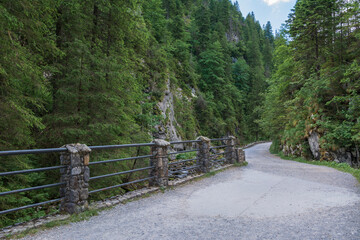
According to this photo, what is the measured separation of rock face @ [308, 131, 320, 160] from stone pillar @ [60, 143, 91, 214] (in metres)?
15.0

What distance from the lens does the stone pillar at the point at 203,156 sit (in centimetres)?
876

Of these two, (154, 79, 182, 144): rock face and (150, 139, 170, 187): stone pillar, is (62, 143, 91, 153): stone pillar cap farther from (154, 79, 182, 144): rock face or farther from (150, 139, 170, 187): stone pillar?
(154, 79, 182, 144): rock face

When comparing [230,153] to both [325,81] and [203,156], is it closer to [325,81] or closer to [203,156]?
[203,156]

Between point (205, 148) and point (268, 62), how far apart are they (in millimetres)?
64026

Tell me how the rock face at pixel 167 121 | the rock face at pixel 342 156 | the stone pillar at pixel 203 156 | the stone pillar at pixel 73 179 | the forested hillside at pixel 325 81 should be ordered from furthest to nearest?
the rock face at pixel 167 121 → the rock face at pixel 342 156 → the forested hillside at pixel 325 81 → the stone pillar at pixel 203 156 → the stone pillar at pixel 73 179

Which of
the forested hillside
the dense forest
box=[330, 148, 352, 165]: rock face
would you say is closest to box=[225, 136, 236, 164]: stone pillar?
the dense forest

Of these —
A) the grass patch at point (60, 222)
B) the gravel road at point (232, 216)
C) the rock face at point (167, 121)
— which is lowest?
the gravel road at point (232, 216)

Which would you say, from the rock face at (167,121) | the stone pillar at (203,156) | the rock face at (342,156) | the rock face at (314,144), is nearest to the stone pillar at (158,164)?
the stone pillar at (203,156)

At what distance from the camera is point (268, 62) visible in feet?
215

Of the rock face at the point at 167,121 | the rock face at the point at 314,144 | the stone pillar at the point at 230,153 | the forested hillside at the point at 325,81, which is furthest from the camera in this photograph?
the rock face at the point at 167,121

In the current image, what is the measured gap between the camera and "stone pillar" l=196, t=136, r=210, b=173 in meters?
8.76

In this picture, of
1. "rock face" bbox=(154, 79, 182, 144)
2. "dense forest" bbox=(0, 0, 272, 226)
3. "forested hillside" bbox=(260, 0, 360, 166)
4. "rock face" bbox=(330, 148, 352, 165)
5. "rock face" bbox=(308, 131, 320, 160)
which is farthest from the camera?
"rock face" bbox=(154, 79, 182, 144)

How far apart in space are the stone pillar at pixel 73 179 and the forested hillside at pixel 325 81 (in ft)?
39.6

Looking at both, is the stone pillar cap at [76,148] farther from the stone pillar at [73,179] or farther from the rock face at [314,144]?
the rock face at [314,144]
